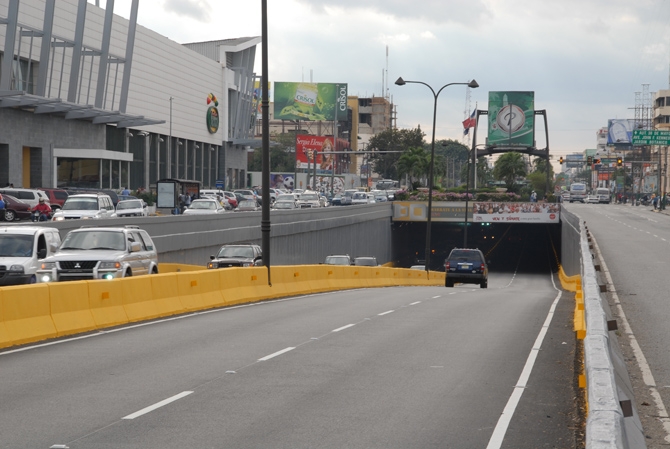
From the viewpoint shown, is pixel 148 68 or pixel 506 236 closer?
pixel 148 68

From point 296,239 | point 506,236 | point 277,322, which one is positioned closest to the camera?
point 277,322

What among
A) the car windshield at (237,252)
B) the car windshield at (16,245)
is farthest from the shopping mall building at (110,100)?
the car windshield at (16,245)

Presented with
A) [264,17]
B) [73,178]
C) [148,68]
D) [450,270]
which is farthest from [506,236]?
[264,17]

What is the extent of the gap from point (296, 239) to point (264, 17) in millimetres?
28048

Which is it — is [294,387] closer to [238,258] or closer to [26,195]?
[238,258]

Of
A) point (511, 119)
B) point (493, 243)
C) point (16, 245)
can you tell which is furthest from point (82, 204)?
point (511, 119)

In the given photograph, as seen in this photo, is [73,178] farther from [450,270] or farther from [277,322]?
[277,322]

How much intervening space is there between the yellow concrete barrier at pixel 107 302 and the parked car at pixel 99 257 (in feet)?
13.2

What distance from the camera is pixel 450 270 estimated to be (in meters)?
45.1

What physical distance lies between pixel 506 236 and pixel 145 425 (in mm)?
94199

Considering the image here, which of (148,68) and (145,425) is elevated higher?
(148,68)

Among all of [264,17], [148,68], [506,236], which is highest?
Result: [148,68]

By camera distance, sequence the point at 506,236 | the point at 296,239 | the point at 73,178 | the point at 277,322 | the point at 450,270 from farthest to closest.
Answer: the point at 506,236 < the point at 73,178 < the point at 296,239 < the point at 450,270 < the point at 277,322

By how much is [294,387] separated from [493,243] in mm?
90393
